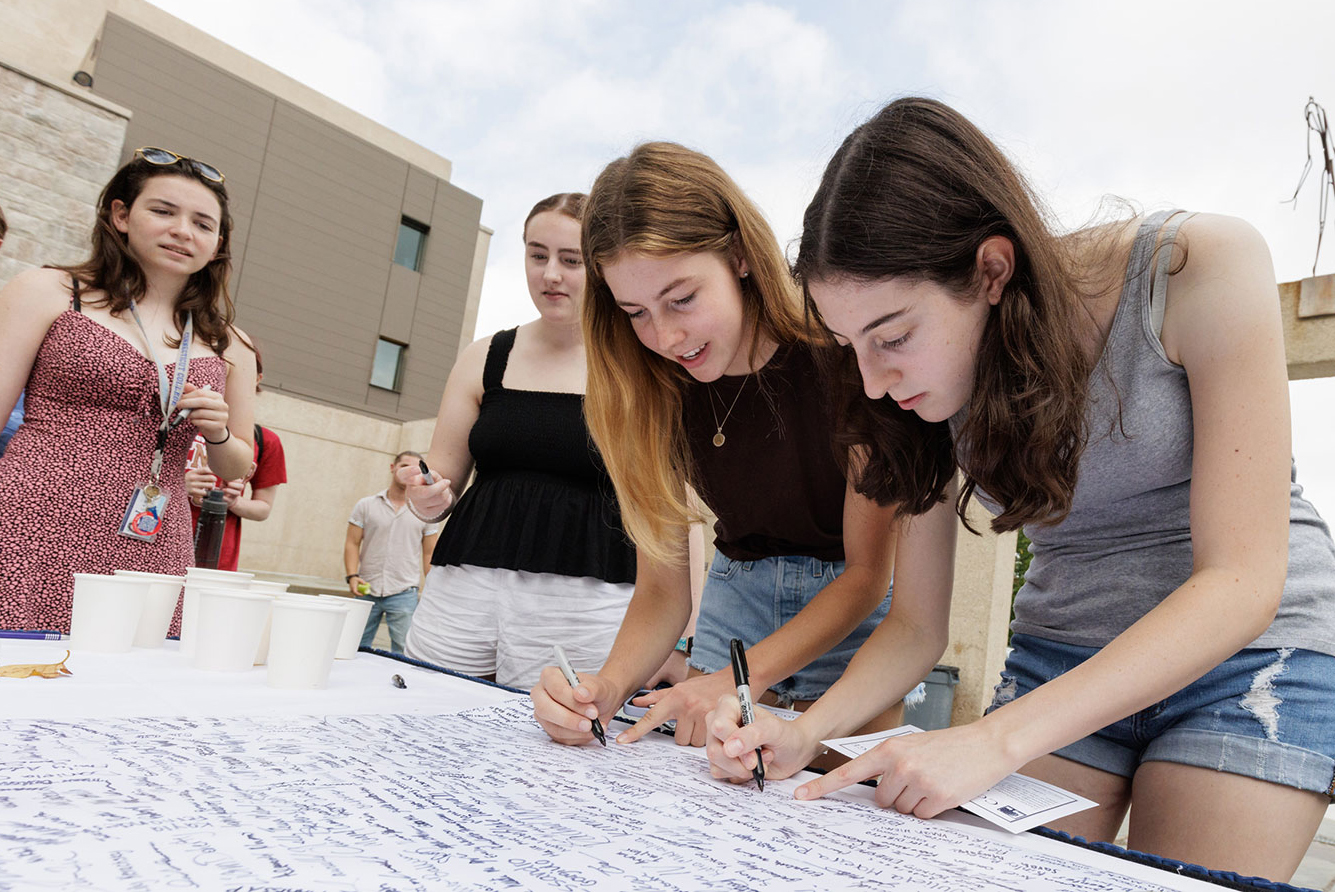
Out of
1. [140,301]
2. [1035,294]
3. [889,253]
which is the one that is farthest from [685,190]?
[140,301]

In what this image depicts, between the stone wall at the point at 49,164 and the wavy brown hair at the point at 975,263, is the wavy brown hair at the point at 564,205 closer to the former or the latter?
the wavy brown hair at the point at 975,263

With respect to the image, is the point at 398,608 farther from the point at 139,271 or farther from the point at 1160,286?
the point at 1160,286

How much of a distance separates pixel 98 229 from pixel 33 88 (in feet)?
18.3

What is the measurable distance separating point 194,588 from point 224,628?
0.13 m

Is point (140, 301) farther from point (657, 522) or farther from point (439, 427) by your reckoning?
A: point (657, 522)

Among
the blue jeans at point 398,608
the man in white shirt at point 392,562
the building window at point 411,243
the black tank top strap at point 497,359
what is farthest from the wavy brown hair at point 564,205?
the building window at point 411,243

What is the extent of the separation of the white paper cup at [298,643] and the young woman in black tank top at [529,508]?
0.58 meters

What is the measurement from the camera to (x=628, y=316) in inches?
64.0

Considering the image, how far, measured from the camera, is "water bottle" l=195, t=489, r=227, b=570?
7.00ft

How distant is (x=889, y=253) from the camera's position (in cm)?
108

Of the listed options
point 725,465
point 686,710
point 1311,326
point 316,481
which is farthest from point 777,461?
point 316,481

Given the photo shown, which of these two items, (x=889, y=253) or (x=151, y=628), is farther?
(x=151, y=628)

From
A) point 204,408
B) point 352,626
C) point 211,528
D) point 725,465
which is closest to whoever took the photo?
point 352,626

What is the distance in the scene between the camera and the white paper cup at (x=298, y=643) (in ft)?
4.21
